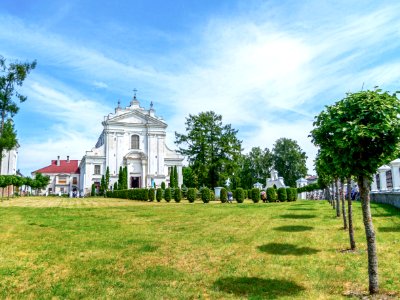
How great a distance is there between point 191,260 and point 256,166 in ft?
249

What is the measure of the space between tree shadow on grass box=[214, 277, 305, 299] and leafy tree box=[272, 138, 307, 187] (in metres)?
72.6

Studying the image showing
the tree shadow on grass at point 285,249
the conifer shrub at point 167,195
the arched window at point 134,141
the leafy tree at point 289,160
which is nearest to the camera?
the tree shadow on grass at point 285,249

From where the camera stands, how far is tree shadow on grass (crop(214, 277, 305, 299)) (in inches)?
265

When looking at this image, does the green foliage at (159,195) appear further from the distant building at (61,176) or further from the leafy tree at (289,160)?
the distant building at (61,176)

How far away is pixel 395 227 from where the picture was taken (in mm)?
12664

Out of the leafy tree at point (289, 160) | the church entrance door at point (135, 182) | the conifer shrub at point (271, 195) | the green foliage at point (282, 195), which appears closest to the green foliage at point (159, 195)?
the conifer shrub at point (271, 195)

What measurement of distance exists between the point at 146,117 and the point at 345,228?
173ft

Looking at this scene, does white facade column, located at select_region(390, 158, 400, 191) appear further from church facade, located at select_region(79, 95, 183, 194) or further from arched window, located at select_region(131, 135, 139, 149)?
arched window, located at select_region(131, 135, 139, 149)

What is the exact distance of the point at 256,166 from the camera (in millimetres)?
83750

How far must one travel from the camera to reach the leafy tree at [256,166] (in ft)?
271

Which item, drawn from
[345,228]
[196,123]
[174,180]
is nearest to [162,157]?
[174,180]

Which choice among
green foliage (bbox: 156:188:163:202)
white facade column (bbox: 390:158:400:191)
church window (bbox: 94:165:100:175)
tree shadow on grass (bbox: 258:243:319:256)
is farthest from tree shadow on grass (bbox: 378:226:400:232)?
church window (bbox: 94:165:100:175)

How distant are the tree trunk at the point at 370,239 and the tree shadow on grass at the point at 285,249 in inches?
120

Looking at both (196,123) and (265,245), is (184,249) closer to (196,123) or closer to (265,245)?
(265,245)
